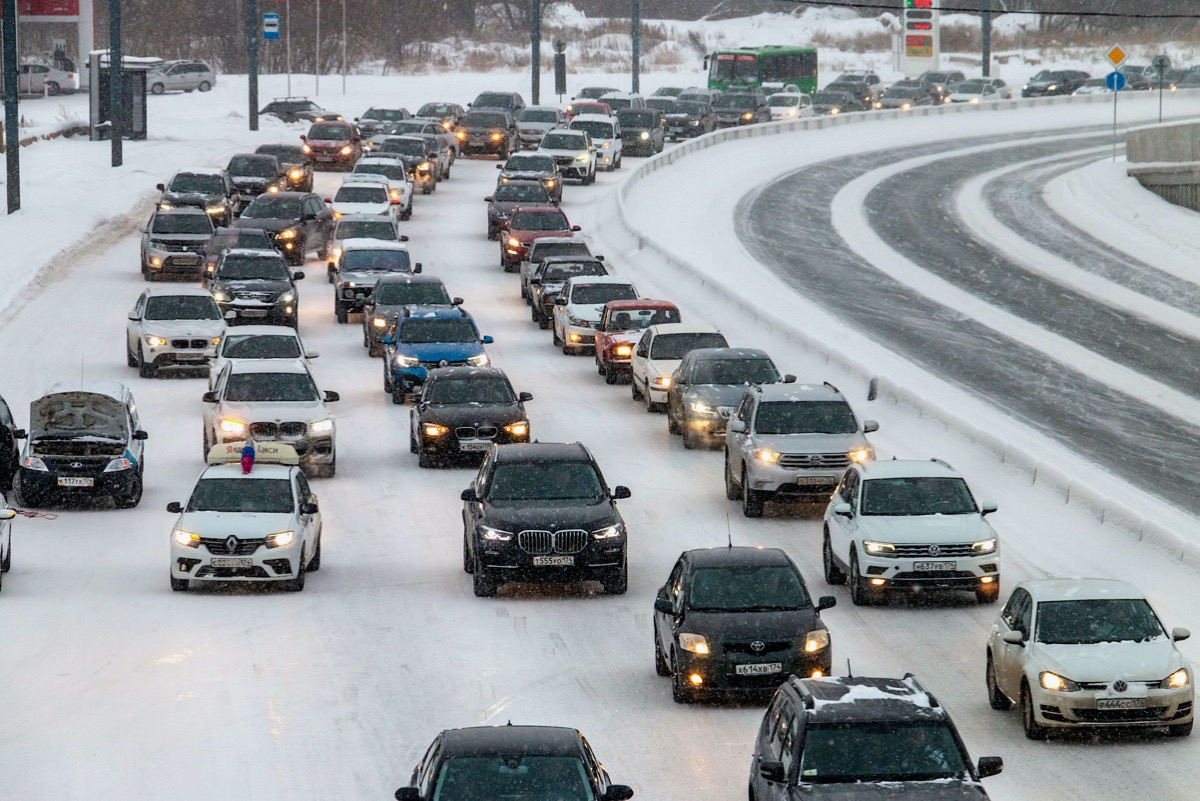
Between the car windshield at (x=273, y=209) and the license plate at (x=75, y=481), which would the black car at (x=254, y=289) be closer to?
the car windshield at (x=273, y=209)

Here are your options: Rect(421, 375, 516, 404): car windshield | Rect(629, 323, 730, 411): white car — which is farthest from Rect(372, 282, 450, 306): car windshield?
Rect(421, 375, 516, 404): car windshield

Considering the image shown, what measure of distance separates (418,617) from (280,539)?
185cm

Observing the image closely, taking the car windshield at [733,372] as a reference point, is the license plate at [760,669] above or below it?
below

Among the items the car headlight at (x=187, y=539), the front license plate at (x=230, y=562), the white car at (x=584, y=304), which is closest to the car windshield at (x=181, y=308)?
the white car at (x=584, y=304)

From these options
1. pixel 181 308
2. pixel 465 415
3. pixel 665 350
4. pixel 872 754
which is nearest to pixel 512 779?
pixel 872 754

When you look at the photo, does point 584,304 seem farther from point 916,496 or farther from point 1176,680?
point 1176,680

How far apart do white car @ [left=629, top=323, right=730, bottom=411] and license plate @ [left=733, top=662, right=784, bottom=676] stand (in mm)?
15591

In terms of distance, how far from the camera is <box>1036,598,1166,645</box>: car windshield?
1612cm

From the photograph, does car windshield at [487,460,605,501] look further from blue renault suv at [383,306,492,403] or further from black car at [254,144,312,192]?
black car at [254,144,312,192]

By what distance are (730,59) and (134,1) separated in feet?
163

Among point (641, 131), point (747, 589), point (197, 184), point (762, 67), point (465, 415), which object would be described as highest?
point (762, 67)

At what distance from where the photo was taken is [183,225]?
45969 millimetres

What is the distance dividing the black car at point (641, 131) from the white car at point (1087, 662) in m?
57.2

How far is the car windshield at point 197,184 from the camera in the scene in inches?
2101
